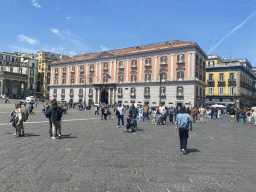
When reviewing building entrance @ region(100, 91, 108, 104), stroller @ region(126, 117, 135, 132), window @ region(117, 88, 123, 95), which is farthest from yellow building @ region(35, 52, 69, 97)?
stroller @ region(126, 117, 135, 132)

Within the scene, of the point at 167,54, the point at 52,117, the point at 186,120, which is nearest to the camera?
the point at 186,120

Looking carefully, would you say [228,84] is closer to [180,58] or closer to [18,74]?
[180,58]

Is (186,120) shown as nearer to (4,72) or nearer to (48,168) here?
(48,168)

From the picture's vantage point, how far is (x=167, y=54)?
4609 centimetres

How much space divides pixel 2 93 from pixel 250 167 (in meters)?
80.2

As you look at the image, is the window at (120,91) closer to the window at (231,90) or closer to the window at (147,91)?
the window at (147,91)

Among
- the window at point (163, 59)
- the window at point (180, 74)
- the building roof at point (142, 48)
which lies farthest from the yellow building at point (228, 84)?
the window at point (163, 59)

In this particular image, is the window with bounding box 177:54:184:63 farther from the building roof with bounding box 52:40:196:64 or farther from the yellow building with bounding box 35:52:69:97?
the yellow building with bounding box 35:52:69:97

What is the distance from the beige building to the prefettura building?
21626mm

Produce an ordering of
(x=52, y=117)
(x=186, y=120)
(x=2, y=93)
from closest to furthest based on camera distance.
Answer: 1. (x=186, y=120)
2. (x=52, y=117)
3. (x=2, y=93)

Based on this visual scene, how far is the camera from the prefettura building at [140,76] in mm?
43812

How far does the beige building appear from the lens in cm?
7506

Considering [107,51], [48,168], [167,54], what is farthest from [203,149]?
[107,51]

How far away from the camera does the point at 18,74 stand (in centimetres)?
7650
